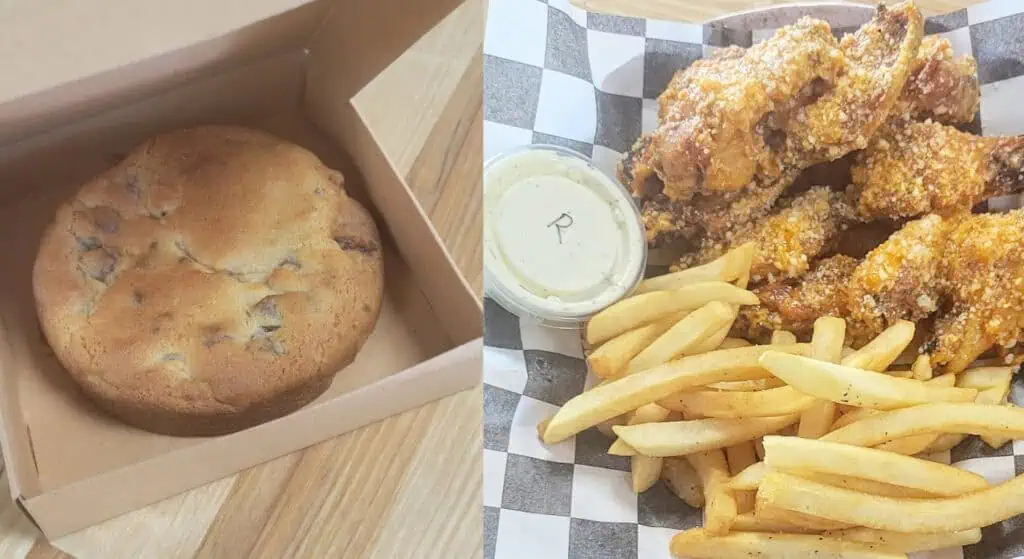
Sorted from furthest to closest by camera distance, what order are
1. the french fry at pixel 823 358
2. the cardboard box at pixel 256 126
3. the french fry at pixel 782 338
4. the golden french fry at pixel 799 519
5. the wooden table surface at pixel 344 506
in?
the french fry at pixel 782 338 < the french fry at pixel 823 358 < the golden french fry at pixel 799 519 < the wooden table surface at pixel 344 506 < the cardboard box at pixel 256 126

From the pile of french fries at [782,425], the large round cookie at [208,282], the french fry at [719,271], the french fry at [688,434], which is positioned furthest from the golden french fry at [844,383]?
the large round cookie at [208,282]

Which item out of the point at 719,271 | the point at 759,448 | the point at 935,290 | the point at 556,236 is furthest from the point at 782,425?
the point at 556,236

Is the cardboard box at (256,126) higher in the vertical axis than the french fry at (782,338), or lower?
higher

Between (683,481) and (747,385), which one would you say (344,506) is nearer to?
(683,481)

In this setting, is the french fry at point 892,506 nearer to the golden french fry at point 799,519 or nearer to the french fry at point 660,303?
the golden french fry at point 799,519

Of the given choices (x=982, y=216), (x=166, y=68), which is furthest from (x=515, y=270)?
(x=982, y=216)
